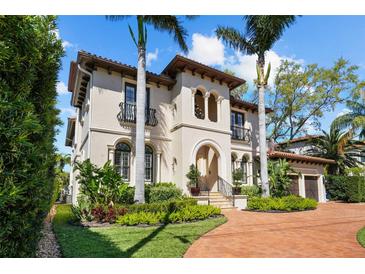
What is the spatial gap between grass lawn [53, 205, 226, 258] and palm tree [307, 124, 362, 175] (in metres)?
21.6

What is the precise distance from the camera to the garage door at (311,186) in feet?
77.6

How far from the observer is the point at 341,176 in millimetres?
24828

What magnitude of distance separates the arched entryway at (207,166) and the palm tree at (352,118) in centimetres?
1582

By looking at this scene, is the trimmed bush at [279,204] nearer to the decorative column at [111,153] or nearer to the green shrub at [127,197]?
the green shrub at [127,197]

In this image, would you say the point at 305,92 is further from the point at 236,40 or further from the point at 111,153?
the point at 111,153

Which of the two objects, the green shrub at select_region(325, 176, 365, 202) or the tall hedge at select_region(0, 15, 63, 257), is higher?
the tall hedge at select_region(0, 15, 63, 257)

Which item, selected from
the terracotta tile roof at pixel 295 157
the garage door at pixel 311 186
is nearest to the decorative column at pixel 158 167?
the terracotta tile roof at pixel 295 157

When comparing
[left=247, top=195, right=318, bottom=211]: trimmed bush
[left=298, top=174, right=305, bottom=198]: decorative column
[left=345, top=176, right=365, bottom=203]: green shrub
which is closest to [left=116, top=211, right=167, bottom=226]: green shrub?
[left=247, top=195, right=318, bottom=211]: trimmed bush

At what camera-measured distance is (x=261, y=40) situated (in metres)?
17.5

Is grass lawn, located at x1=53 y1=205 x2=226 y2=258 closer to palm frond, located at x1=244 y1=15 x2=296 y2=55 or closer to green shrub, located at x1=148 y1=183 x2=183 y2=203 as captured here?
green shrub, located at x1=148 y1=183 x2=183 y2=203

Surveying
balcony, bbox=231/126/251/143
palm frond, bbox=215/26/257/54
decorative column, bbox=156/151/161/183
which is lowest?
decorative column, bbox=156/151/161/183

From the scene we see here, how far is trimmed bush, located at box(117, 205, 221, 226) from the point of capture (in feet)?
32.7
